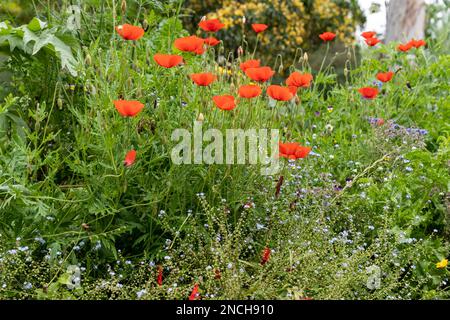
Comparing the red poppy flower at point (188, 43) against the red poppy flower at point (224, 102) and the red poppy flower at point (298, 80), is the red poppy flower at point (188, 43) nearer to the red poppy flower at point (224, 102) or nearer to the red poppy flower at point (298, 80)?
the red poppy flower at point (224, 102)

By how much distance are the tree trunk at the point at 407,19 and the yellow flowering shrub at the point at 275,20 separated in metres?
1.92

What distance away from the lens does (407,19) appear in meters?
7.33

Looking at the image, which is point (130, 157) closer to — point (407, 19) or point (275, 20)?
point (407, 19)

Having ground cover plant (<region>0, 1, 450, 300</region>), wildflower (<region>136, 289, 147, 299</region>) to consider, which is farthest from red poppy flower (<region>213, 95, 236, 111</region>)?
wildflower (<region>136, 289, 147, 299</region>)

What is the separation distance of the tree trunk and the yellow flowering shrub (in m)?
1.92

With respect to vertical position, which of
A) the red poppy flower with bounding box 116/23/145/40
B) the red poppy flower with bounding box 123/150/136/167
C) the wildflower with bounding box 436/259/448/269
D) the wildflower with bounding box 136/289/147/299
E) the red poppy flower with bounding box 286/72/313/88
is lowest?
the wildflower with bounding box 436/259/448/269

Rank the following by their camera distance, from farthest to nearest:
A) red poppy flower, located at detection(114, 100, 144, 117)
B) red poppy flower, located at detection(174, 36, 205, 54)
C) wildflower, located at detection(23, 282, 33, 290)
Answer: red poppy flower, located at detection(174, 36, 205, 54) < wildflower, located at detection(23, 282, 33, 290) < red poppy flower, located at detection(114, 100, 144, 117)

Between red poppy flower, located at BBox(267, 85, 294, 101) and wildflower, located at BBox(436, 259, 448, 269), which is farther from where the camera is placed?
wildflower, located at BBox(436, 259, 448, 269)

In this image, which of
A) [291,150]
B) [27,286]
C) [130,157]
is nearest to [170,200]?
[130,157]

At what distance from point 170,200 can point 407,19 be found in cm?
502

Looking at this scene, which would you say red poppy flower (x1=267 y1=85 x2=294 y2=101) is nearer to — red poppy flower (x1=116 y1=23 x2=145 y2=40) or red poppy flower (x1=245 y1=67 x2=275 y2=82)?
red poppy flower (x1=245 y1=67 x2=275 y2=82)

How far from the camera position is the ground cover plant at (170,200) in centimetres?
283

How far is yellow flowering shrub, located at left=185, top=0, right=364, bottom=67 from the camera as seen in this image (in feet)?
30.4

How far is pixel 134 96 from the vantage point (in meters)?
3.29
